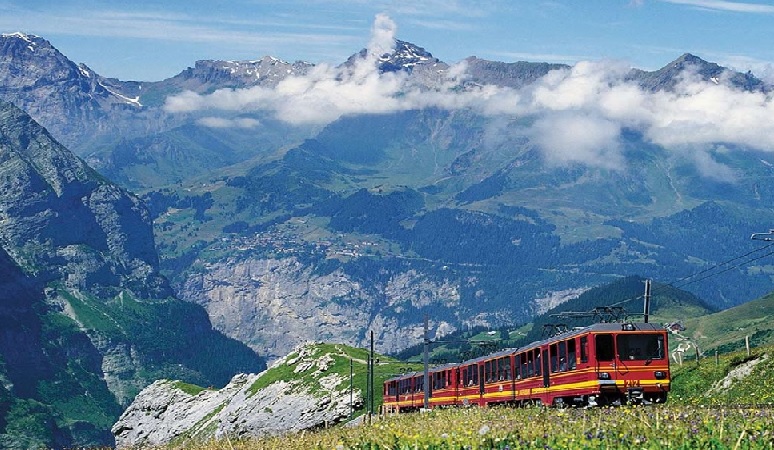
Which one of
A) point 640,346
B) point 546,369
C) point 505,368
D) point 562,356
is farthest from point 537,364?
point 505,368

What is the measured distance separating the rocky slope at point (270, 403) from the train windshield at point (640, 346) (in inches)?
2877

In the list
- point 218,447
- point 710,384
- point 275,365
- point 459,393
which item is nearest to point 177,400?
point 275,365

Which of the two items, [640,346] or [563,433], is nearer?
[563,433]

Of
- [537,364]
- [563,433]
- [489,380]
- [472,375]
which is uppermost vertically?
[563,433]

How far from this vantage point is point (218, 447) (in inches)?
957

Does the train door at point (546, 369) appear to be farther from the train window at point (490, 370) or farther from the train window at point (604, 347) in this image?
the train window at point (490, 370)

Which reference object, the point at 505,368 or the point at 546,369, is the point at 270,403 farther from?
the point at 546,369

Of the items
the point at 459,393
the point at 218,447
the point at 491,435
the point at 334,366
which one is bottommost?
the point at 334,366

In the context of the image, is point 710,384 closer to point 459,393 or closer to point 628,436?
point 459,393

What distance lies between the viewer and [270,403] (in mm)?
151000

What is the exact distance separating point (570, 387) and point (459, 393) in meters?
31.2

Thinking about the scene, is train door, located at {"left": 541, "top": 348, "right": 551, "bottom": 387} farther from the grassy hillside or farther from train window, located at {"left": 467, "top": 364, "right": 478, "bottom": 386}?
the grassy hillside

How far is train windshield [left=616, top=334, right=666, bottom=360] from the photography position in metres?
49.2

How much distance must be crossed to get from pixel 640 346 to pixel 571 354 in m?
3.55
